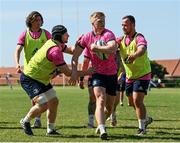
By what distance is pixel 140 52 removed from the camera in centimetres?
939

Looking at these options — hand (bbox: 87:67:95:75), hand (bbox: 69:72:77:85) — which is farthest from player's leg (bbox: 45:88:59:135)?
hand (bbox: 87:67:95:75)

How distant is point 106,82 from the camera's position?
974 cm

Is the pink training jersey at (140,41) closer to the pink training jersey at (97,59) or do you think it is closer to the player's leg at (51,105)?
the pink training jersey at (97,59)

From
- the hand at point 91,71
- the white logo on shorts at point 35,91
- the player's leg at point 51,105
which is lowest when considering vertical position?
the player's leg at point 51,105

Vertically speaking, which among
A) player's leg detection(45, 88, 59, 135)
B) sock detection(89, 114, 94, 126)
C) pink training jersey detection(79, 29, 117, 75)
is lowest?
sock detection(89, 114, 94, 126)

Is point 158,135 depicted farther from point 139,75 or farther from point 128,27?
point 128,27

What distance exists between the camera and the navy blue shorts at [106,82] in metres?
9.56

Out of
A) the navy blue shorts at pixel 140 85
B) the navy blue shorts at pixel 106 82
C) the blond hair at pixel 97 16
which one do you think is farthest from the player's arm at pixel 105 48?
the navy blue shorts at pixel 140 85

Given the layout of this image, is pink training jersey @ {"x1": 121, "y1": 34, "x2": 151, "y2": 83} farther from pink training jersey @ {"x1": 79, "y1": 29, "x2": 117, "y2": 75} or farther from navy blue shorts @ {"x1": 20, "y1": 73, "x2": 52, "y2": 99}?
navy blue shorts @ {"x1": 20, "y1": 73, "x2": 52, "y2": 99}

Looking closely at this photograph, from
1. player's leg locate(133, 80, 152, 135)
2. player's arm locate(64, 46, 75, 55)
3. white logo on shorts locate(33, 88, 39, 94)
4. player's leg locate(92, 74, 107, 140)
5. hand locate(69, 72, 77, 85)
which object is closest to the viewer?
player's leg locate(92, 74, 107, 140)

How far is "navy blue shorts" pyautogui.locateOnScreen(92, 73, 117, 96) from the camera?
9562mm

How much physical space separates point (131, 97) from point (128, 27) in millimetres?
1548

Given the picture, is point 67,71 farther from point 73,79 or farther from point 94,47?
point 94,47

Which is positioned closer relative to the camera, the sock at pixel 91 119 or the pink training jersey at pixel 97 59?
the pink training jersey at pixel 97 59
